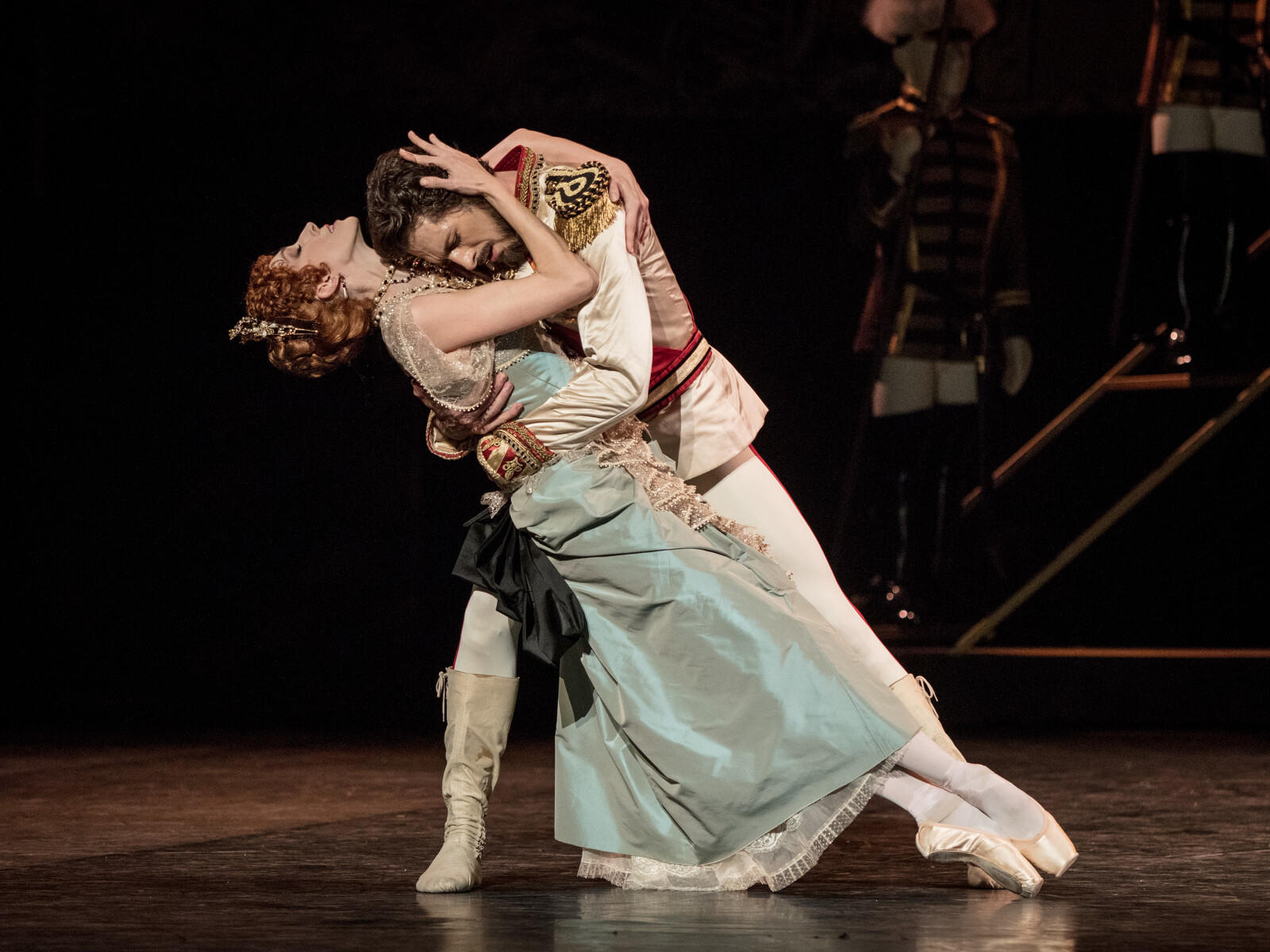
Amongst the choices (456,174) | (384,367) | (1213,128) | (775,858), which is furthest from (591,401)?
(1213,128)

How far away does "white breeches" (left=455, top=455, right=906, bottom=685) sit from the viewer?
234 cm

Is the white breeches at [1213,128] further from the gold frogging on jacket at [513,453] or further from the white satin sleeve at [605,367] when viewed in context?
the gold frogging on jacket at [513,453]

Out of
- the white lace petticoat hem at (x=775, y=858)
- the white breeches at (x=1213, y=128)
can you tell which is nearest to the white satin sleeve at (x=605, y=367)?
the white lace petticoat hem at (x=775, y=858)

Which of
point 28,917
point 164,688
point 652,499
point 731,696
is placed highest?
point 652,499

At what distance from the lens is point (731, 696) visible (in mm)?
2188

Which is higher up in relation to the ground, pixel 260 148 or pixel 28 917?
pixel 260 148

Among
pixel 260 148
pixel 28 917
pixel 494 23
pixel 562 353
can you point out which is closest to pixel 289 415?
pixel 260 148

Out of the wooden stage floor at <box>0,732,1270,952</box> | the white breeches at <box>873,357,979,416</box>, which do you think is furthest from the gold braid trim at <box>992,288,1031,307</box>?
the wooden stage floor at <box>0,732,1270,952</box>

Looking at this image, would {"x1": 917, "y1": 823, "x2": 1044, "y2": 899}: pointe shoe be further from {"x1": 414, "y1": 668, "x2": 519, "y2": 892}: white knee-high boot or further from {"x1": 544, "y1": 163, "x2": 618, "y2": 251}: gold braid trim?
{"x1": 544, "y1": 163, "x2": 618, "y2": 251}: gold braid trim

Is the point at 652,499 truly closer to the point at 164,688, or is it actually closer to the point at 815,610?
the point at 815,610

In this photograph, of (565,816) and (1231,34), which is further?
(1231,34)

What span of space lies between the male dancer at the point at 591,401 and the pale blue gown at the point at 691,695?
90 mm

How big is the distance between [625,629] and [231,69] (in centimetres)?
331

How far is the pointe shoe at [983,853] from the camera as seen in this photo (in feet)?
6.86
